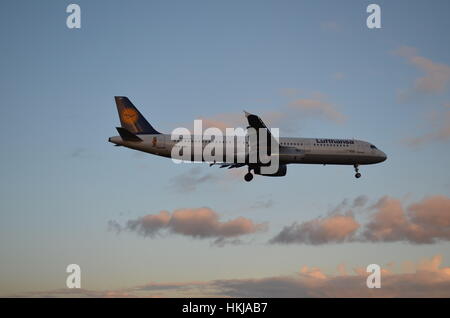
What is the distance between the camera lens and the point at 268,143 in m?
60.1

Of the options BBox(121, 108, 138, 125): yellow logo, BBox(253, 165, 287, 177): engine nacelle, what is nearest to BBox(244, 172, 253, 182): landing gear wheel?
BBox(253, 165, 287, 177): engine nacelle

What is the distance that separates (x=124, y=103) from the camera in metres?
65.0

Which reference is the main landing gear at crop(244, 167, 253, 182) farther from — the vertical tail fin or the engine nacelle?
the vertical tail fin

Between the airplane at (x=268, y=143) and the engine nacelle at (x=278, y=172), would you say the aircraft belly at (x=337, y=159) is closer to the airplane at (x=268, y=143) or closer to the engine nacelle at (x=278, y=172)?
the airplane at (x=268, y=143)

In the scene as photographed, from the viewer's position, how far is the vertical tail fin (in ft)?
207

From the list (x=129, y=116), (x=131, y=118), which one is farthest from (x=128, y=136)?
(x=129, y=116)

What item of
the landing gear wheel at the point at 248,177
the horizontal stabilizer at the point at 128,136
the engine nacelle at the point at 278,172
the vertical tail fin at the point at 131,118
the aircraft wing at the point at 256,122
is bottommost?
the landing gear wheel at the point at 248,177

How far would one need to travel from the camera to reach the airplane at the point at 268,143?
5925 cm

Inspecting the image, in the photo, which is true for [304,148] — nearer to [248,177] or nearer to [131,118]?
[248,177]

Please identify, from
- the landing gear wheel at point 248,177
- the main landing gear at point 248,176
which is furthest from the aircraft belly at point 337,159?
the landing gear wheel at point 248,177
